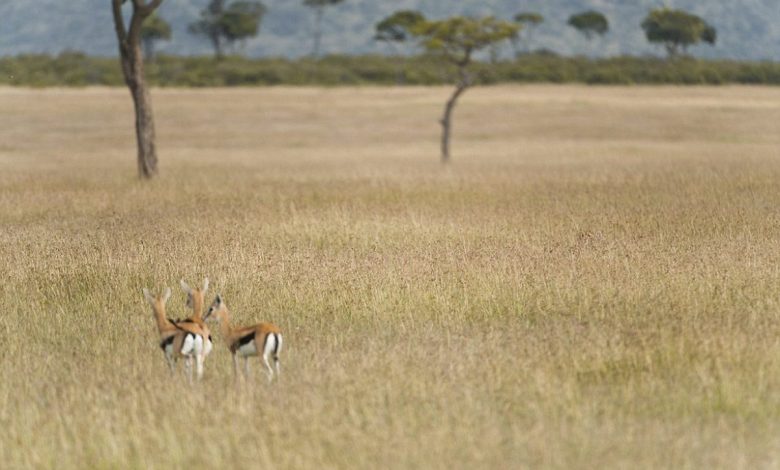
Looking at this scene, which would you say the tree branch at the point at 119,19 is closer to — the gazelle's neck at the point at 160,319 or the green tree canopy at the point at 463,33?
the green tree canopy at the point at 463,33

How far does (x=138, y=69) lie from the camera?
27438 mm

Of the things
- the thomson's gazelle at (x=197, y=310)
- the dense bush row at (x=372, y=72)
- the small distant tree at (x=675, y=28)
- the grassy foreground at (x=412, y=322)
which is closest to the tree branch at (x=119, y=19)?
the grassy foreground at (x=412, y=322)

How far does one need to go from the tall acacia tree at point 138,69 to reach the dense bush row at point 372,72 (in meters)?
60.0

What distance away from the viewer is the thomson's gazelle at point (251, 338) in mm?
7551

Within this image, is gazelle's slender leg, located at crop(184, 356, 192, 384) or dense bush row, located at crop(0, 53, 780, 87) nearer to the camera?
gazelle's slender leg, located at crop(184, 356, 192, 384)

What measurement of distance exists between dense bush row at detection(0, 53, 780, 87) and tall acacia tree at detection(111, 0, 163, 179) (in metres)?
60.0

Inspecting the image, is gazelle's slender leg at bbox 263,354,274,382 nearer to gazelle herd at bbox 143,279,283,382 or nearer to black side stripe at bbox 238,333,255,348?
gazelle herd at bbox 143,279,283,382

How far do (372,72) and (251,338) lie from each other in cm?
9370

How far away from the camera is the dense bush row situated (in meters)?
91.1

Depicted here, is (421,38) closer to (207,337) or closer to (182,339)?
(207,337)

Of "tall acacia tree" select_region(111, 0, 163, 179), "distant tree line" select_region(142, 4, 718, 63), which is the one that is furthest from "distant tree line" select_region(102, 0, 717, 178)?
"distant tree line" select_region(142, 4, 718, 63)

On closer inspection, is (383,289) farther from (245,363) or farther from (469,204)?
(469,204)

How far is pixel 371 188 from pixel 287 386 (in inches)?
662

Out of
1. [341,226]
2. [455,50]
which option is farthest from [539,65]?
[341,226]
